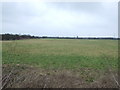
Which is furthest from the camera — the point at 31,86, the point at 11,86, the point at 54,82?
the point at 54,82

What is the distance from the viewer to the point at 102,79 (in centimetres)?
915

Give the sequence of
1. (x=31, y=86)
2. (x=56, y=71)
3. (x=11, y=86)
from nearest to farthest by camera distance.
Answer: (x=11, y=86) < (x=31, y=86) < (x=56, y=71)

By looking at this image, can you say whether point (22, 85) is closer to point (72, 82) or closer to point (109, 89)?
point (72, 82)

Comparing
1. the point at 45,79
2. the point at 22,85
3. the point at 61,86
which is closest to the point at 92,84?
the point at 61,86

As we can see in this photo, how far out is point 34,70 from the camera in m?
10.7

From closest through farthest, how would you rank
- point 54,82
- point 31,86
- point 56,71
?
1. point 31,86
2. point 54,82
3. point 56,71

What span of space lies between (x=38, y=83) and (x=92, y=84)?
231 cm

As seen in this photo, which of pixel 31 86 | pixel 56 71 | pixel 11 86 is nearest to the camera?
pixel 11 86

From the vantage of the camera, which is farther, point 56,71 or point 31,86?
point 56,71

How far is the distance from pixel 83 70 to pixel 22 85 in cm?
411

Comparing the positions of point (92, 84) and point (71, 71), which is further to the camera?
point (71, 71)

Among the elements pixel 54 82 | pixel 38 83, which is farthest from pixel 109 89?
pixel 38 83

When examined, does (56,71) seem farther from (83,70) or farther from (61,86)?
(61,86)

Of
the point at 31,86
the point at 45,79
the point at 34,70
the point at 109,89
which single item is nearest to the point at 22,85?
the point at 31,86
